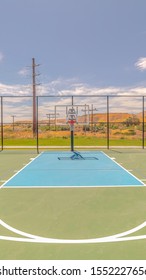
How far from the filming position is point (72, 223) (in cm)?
509

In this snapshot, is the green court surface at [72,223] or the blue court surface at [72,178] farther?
the blue court surface at [72,178]

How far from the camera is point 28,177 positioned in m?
9.88

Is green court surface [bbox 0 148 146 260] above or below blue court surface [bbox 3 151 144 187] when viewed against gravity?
below

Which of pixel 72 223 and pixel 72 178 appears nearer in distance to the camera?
pixel 72 223

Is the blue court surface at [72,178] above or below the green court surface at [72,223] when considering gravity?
above

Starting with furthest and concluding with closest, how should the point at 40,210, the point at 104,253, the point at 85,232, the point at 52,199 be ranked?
1. the point at 52,199
2. the point at 40,210
3. the point at 85,232
4. the point at 104,253

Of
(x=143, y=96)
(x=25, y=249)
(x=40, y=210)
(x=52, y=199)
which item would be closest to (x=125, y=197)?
(x=52, y=199)

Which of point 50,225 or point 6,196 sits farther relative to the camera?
point 6,196

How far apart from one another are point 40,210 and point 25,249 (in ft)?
6.41

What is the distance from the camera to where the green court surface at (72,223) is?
154 inches

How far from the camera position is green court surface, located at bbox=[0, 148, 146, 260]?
391cm

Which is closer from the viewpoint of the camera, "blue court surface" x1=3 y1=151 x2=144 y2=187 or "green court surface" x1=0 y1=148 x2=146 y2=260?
"green court surface" x1=0 y1=148 x2=146 y2=260

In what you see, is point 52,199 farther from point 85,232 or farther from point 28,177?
point 28,177

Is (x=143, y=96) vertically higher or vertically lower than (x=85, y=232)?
higher
